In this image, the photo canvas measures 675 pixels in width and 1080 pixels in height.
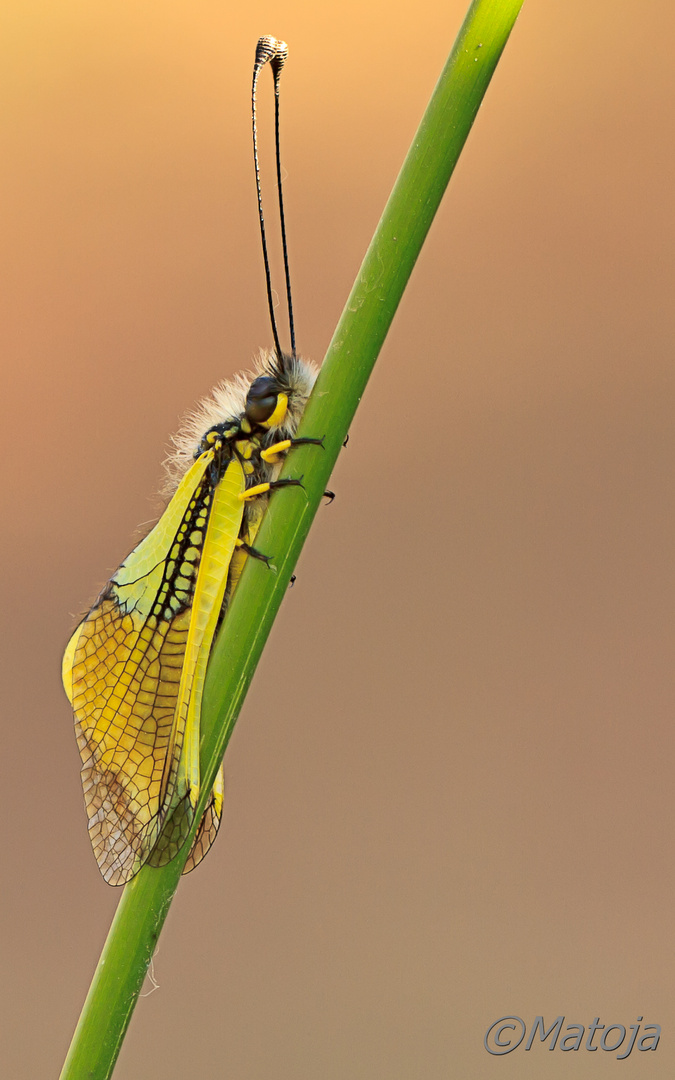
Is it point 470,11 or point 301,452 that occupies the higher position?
point 470,11

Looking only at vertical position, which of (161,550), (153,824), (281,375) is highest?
(281,375)

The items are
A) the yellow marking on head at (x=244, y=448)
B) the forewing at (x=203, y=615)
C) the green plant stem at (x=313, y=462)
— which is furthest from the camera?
the yellow marking on head at (x=244, y=448)

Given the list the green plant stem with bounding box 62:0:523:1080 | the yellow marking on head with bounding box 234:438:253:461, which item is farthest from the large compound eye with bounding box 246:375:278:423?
the green plant stem with bounding box 62:0:523:1080

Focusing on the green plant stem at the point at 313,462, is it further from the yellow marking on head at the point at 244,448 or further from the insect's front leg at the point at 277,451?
the yellow marking on head at the point at 244,448

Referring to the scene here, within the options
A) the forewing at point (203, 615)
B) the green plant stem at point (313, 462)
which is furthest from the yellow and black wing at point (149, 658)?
the green plant stem at point (313, 462)

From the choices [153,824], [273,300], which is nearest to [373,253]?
[273,300]

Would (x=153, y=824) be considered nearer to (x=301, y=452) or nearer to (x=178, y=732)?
(x=178, y=732)

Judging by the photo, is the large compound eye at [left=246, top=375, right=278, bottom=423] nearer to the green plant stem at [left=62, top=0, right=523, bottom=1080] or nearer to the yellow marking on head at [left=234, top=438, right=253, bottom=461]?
the yellow marking on head at [left=234, top=438, right=253, bottom=461]

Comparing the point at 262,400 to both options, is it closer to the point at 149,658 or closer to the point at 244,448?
the point at 244,448

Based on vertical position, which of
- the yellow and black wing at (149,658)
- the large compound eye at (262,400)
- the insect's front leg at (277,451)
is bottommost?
the yellow and black wing at (149,658)
